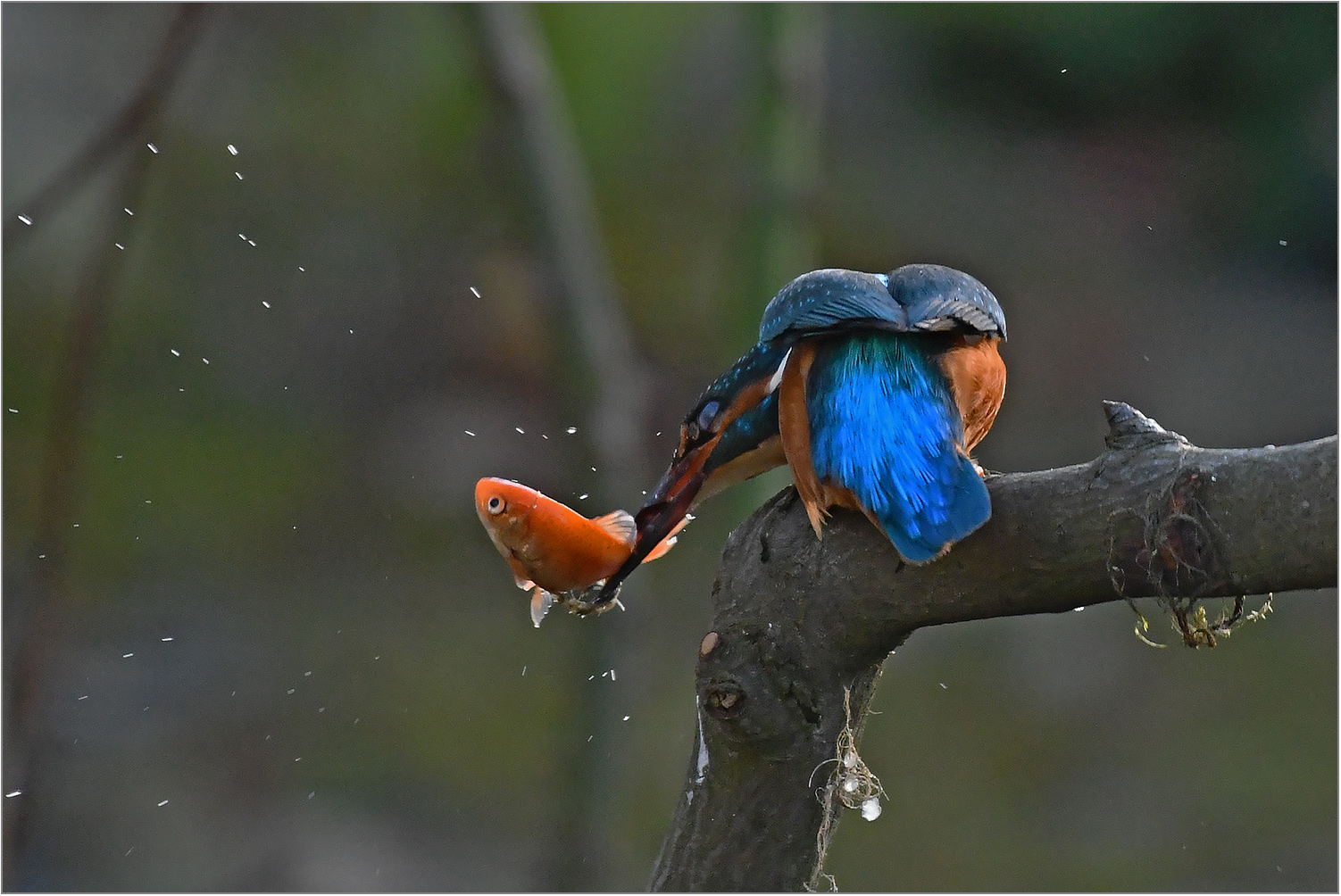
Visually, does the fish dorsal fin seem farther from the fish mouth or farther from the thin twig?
the thin twig

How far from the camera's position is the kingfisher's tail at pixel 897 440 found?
1.06 m

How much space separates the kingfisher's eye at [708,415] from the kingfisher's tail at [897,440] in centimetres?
12

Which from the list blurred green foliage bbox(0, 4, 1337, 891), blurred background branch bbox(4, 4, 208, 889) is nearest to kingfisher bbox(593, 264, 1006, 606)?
blurred background branch bbox(4, 4, 208, 889)

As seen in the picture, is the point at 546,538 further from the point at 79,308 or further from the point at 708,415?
the point at 79,308

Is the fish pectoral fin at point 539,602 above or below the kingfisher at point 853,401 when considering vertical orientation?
below

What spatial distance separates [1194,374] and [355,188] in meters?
3.57

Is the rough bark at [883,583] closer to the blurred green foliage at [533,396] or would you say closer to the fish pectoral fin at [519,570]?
the fish pectoral fin at [519,570]

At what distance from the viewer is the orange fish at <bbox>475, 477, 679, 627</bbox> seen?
136cm

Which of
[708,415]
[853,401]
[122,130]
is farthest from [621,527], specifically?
[122,130]

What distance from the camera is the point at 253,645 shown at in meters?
4.28

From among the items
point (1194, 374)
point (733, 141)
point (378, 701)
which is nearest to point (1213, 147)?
point (1194, 374)

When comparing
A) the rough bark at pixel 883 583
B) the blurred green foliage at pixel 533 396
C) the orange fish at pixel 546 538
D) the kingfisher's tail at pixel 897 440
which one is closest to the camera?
the rough bark at pixel 883 583

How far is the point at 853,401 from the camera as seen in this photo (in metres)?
1.31

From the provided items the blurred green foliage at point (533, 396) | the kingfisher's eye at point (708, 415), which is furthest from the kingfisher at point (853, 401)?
the blurred green foliage at point (533, 396)
